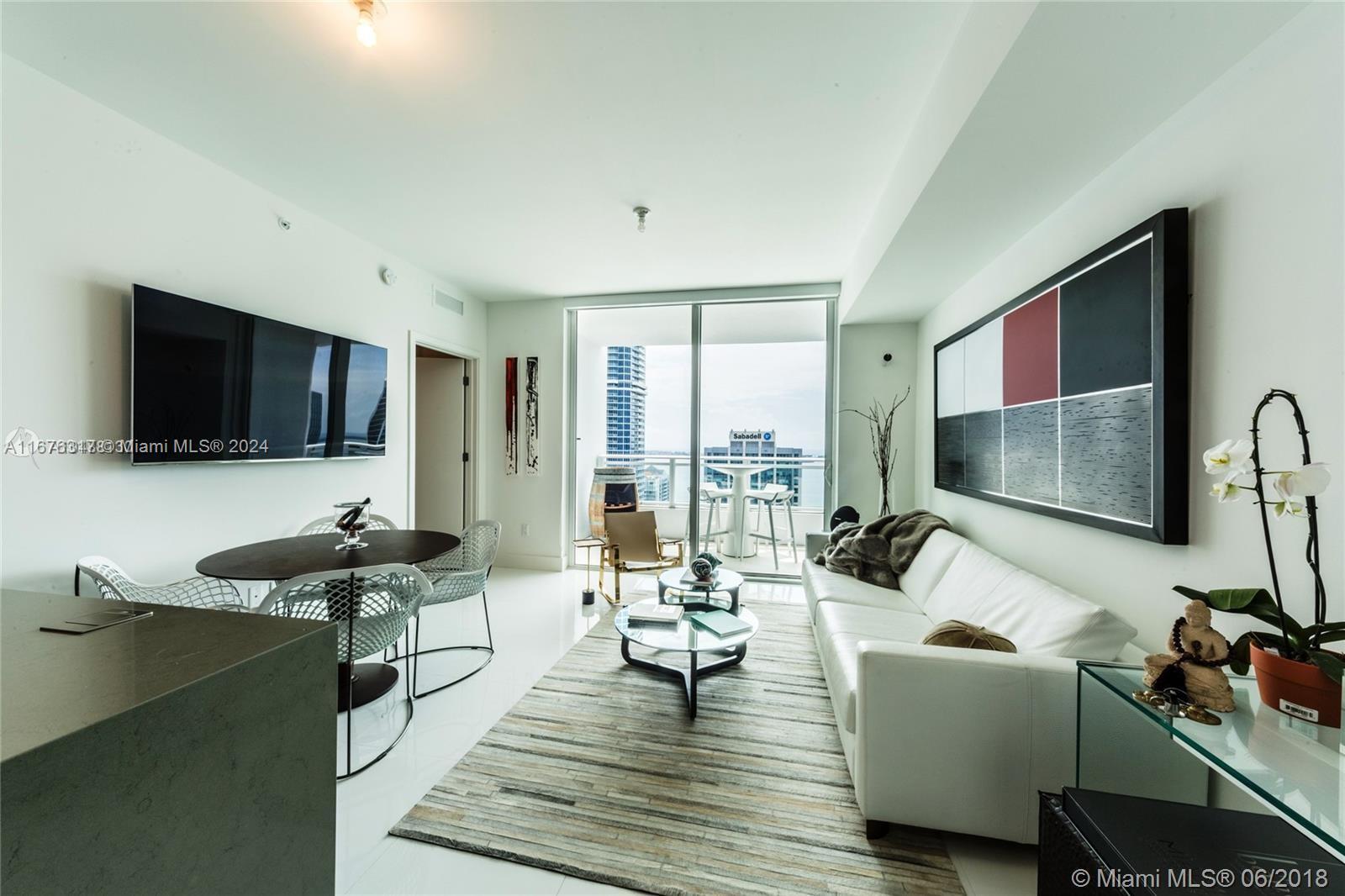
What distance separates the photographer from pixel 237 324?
8.35ft

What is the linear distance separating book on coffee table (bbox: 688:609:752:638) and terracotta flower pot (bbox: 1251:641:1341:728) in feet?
5.55

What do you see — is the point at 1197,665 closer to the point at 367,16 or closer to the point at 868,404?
the point at 367,16

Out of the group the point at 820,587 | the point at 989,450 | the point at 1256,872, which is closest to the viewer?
the point at 1256,872

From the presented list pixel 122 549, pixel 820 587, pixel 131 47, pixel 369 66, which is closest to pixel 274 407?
pixel 122 549

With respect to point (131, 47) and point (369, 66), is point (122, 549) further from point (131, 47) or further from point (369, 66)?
point (369, 66)

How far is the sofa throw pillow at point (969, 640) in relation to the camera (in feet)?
5.41

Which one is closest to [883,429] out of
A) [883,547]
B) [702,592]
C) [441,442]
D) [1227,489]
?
[883,547]

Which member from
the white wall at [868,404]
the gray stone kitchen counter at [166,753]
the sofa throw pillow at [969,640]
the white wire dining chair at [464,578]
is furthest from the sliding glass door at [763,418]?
the gray stone kitchen counter at [166,753]

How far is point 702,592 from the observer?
2.91 meters

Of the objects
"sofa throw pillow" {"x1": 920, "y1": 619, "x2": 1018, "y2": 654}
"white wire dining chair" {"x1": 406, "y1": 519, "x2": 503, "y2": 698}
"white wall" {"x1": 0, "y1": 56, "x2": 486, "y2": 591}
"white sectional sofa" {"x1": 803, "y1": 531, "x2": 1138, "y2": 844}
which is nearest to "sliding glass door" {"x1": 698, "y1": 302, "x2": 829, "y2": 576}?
"white wire dining chair" {"x1": 406, "y1": 519, "x2": 503, "y2": 698}

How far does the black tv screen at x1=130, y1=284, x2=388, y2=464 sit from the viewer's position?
86.2 inches

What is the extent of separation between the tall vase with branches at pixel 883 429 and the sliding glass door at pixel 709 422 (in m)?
0.40

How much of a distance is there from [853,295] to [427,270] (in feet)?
11.1
